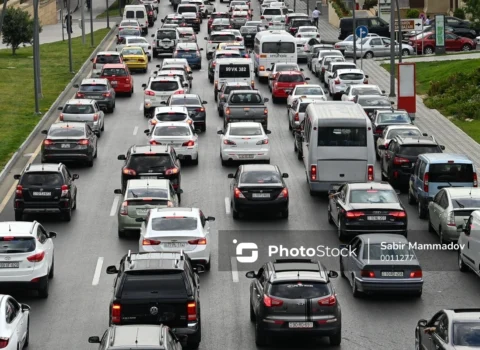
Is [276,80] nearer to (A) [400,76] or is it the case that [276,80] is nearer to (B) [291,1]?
(A) [400,76]

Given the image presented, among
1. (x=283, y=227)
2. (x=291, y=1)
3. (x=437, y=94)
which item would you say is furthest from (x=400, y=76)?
(x=291, y=1)

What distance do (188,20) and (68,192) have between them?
61.4 metres

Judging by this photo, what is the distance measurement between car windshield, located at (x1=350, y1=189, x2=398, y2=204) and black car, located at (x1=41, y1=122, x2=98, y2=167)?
12.3 m

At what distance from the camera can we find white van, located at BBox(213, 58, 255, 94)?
58.6 metres

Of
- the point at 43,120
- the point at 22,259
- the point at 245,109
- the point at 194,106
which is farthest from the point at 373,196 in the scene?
the point at 43,120

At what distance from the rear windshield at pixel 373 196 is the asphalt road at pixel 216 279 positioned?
3.86 ft

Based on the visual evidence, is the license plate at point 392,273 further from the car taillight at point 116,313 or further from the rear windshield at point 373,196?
the car taillight at point 116,313

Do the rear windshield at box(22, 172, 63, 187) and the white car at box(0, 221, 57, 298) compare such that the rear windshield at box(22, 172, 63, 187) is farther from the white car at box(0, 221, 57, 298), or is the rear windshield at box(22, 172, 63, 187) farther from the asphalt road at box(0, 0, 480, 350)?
the white car at box(0, 221, 57, 298)

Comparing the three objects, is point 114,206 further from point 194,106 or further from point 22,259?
point 194,106

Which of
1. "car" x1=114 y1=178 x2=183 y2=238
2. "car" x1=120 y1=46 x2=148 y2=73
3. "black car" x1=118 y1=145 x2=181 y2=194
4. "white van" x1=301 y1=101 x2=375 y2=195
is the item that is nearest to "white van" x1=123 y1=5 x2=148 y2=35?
"car" x1=120 y1=46 x2=148 y2=73

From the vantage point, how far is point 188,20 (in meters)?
94.5

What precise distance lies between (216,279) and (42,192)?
7104 mm

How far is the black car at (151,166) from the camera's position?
120 ft

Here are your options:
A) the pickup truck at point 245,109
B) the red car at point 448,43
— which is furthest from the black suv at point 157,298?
the red car at point 448,43
